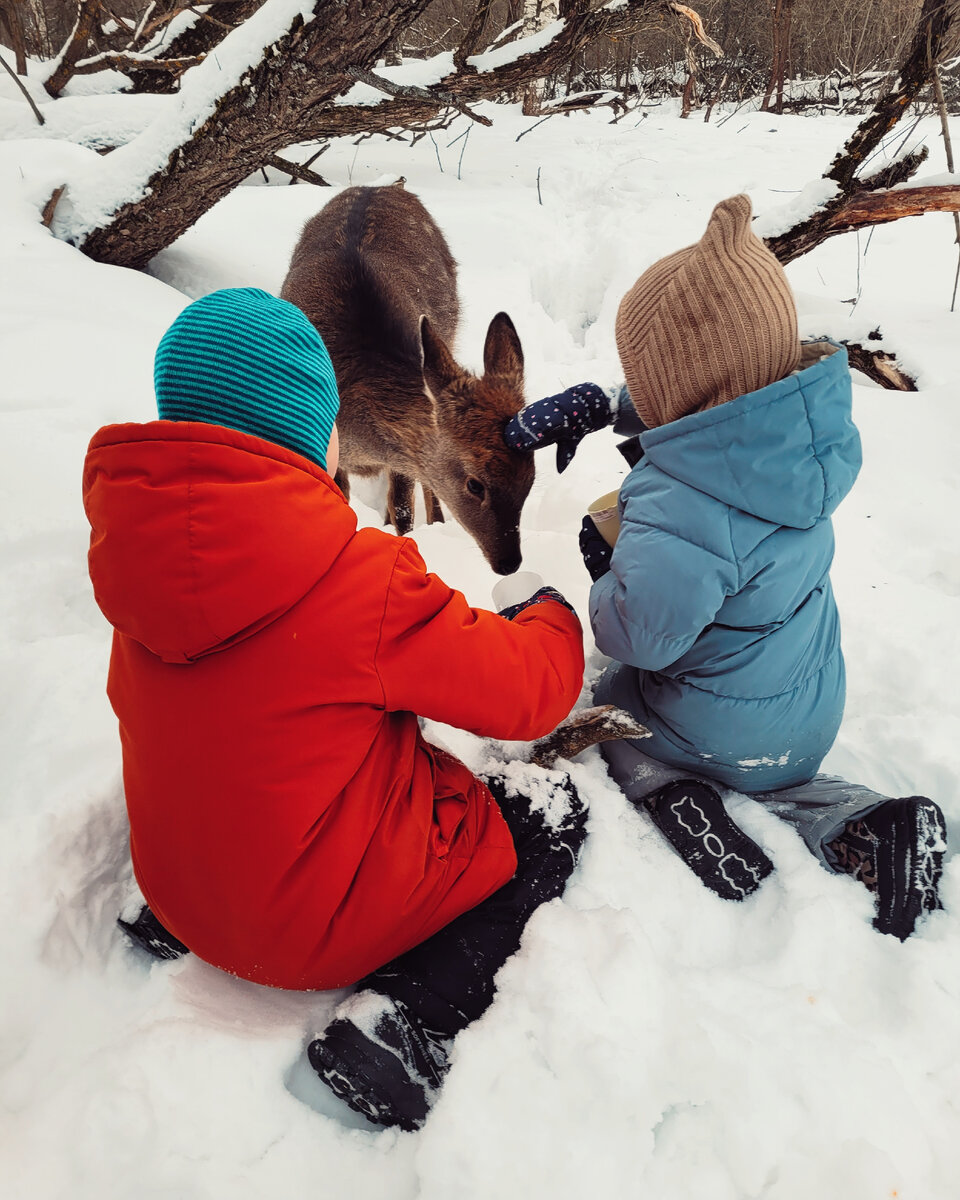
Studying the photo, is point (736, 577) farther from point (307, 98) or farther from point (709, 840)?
point (307, 98)

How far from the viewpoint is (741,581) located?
1721 millimetres

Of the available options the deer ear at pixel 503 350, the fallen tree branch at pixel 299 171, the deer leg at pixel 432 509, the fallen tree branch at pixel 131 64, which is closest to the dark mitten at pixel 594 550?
the deer ear at pixel 503 350

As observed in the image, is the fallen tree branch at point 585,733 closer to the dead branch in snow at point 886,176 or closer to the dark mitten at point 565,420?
the dark mitten at point 565,420

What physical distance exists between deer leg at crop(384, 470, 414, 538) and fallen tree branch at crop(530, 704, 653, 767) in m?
2.17

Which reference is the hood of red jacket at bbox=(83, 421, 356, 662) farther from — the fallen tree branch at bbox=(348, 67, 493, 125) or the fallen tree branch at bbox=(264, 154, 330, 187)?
the fallen tree branch at bbox=(264, 154, 330, 187)

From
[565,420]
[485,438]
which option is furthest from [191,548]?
[485,438]

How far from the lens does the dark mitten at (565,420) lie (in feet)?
7.46

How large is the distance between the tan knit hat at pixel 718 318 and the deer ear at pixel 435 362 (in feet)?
4.69

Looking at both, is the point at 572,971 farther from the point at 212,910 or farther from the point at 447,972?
the point at 212,910

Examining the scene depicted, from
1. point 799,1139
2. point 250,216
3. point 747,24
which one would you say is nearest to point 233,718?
point 799,1139

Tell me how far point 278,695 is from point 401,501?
115 inches

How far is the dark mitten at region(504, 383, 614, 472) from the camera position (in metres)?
2.27

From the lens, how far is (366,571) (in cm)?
134

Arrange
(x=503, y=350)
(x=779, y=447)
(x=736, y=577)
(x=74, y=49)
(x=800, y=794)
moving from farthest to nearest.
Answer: (x=74, y=49)
(x=503, y=350)
(x=800, y=794)
(x=736, y=577)
(x=779, y=447)
